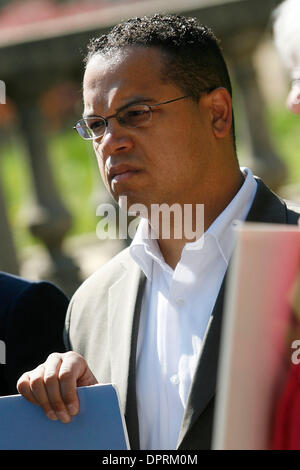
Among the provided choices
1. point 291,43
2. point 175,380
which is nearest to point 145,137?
point 175,380

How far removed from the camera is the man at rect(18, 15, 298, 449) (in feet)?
6.50

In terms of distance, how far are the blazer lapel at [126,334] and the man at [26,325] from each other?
1.18 feet

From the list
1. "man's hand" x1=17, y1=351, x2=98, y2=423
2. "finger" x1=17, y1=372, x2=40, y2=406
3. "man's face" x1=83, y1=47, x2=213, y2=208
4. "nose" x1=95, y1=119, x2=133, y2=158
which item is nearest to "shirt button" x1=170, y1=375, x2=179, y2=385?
"man's hand" x1=17, y1=351, x2=98, y2=423

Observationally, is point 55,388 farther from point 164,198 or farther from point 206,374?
point 164,198

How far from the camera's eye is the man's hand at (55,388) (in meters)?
1.84

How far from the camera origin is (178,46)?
7.13 feet

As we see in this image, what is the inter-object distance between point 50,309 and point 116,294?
41 centimetres

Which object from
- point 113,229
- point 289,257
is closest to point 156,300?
point 289,257

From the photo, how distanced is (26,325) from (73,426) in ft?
2.47

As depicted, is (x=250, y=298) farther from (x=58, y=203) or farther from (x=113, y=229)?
(x=58, y=203)

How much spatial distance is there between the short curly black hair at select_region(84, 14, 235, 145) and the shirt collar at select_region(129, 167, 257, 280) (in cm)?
29

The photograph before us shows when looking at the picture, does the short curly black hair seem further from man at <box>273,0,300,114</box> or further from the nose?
man at <box>273,0,300,114</box>

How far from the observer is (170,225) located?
2.16 meters

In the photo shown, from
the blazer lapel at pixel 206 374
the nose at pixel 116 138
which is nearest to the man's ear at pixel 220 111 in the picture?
the nose at pixel 116 138
